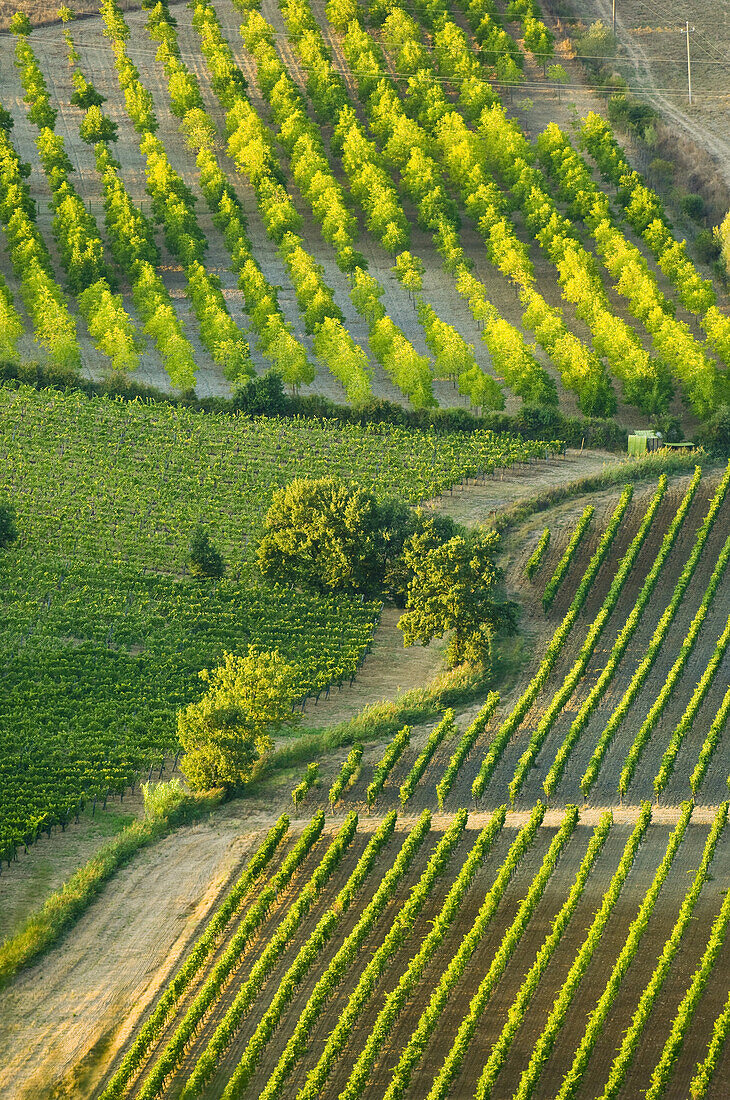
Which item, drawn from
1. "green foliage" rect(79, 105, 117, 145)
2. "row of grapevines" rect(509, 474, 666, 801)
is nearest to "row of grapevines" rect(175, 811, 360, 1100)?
"row of grapevines" rect(509, 474, 666, 801)

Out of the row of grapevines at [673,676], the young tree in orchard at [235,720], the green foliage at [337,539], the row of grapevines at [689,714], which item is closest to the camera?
the young tree in orchard at [235,720]

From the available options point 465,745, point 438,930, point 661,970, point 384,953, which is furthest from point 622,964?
point 465,745

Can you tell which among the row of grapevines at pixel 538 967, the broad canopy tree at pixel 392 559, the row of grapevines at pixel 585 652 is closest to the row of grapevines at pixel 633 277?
the row of grapevines at pixel 585 652

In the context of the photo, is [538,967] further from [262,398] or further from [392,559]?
[262,398]

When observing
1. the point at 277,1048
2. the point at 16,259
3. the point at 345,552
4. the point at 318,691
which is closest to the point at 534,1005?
the point at 277,1048

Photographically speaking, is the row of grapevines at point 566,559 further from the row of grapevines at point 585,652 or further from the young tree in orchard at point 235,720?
the young tree in orchard at point 235,720

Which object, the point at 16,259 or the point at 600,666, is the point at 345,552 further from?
the point at 16,259
